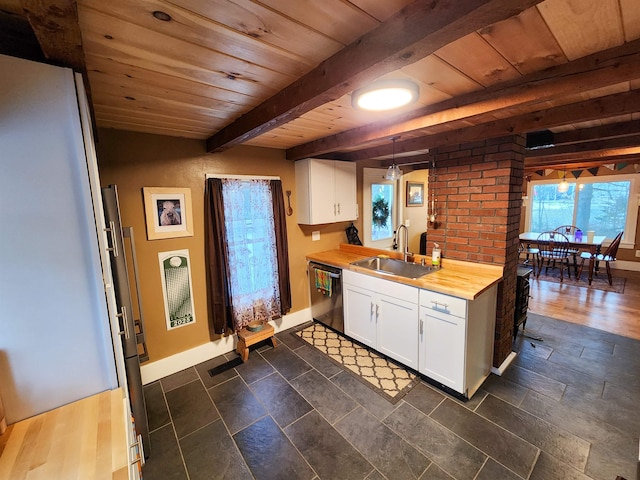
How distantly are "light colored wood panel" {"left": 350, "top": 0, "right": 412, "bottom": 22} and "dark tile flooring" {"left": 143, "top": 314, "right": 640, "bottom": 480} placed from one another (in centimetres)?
228

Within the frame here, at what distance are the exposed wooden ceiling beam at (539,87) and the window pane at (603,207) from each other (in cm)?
649

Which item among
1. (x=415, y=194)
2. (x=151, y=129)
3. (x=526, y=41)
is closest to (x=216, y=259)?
(x=151, y=129)

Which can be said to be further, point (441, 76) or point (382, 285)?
point (382, 285)

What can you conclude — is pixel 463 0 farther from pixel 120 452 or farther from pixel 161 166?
pixel 161 166

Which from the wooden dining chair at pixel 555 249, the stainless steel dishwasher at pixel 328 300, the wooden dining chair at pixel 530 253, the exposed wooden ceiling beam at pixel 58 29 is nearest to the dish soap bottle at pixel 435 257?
the stainless steel dishwasher at pixel 328 300

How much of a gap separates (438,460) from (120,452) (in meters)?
1.75

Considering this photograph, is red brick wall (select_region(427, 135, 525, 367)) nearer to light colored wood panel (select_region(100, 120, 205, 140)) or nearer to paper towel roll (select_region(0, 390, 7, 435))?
light colored wood panel (select_region(100, 120, 205, 140))

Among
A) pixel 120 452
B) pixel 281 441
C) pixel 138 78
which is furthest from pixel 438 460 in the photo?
pixel 138 78

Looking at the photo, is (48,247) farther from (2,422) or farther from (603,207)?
(603,207)

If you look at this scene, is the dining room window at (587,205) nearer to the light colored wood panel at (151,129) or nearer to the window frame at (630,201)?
the window frame at (630,201)

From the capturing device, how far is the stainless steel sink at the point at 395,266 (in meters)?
2.82

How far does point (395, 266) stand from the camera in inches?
123

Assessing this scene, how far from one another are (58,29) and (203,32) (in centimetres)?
41

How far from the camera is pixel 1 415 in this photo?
960 millimetres
